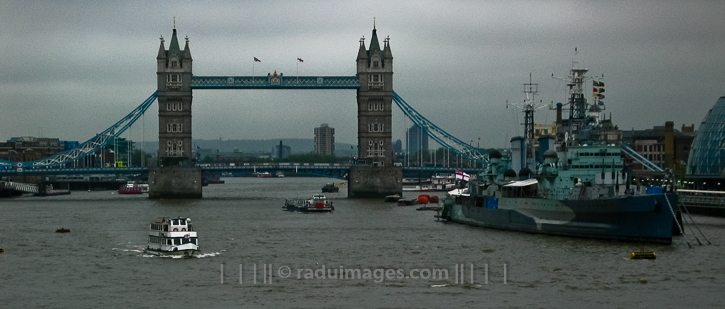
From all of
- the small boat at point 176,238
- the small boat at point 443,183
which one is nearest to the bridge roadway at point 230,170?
the small boat at point 443,183

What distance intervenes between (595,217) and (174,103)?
64.6 metres

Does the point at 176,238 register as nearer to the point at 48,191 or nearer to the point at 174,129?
the point at 174,129

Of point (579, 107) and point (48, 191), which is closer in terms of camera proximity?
Result: point (579, 107)

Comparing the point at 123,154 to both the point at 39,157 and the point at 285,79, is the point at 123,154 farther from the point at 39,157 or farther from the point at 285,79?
the point at 285,79

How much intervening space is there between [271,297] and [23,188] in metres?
99.8

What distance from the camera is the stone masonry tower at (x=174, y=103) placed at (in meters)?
112

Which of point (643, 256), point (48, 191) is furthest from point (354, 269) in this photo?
point (48, 191)

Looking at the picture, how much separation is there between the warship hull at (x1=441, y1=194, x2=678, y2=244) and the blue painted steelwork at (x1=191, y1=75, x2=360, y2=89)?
153 ft

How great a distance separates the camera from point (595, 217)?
54531 mm

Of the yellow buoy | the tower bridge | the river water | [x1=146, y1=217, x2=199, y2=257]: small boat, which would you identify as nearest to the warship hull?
the river water

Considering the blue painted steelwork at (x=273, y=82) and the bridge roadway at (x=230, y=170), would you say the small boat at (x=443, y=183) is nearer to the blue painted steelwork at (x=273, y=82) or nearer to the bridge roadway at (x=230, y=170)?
the bridge roadway at (x=230, y=170)

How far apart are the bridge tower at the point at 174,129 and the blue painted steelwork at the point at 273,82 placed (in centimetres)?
225

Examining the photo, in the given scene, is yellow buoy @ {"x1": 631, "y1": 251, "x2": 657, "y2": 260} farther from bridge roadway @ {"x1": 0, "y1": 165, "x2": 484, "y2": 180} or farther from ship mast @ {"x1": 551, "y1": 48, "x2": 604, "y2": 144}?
bridge roadway @ {"x1": 0, "y1": 165, "x2": 484, "y2": 180}

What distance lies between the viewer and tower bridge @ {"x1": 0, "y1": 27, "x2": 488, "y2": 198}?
109812mm
